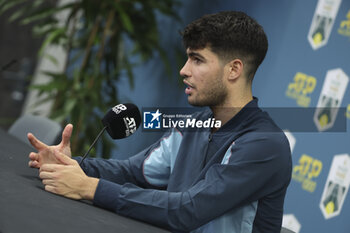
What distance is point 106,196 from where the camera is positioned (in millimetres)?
1239

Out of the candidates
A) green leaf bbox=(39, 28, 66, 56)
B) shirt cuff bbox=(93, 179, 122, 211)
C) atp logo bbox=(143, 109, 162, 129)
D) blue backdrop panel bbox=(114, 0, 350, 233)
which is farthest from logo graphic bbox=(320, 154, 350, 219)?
green leaf bbox=(39, 28, 66, 56)

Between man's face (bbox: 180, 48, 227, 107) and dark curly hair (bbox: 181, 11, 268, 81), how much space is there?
0.9 inches

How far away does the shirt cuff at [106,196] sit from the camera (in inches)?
48.7

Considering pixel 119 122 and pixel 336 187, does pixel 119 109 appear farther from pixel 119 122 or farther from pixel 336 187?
pixel 336 187

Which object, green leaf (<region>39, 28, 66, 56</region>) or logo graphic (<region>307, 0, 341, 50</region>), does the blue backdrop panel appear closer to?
logo graphic (<region>307, 0, 341, 50</region>)

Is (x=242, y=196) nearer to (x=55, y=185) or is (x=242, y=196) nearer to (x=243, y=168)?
(x=243, y=168)

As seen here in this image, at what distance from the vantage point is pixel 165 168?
1.61 metres

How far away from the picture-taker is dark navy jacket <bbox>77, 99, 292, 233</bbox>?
1.21m

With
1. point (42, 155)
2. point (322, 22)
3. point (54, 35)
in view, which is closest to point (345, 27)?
point (322, 22)

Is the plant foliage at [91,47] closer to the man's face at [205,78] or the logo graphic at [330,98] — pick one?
the logo graphic at [330,98]

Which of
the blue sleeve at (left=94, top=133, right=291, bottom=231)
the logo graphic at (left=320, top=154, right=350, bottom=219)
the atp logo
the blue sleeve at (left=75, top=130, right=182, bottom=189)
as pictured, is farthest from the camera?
the logo graphic at (left=320, top=154, right=350, bottom=219)

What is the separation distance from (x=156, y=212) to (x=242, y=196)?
0.22 meters

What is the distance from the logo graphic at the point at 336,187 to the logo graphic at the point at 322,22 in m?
0.61

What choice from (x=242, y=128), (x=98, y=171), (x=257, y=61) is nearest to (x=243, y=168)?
(x=242, y=128)
